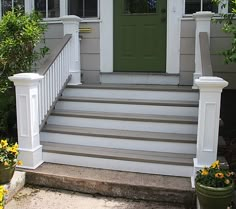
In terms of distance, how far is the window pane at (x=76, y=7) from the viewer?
515 cm

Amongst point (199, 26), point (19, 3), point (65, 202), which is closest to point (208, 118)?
point (65, 202)

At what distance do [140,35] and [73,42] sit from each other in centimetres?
108

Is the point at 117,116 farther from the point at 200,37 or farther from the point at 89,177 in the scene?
the point at 200,37

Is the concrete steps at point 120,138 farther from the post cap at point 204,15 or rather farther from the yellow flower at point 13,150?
the post cap at point 204,15

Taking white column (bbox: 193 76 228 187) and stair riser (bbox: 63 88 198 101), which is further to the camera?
stair riser (bbox: 63 88 198 101)

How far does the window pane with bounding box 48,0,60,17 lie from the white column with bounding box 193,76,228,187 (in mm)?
3210

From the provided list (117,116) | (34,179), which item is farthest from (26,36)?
(34,179)

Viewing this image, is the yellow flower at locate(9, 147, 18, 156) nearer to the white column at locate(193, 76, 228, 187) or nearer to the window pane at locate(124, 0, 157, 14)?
the white column at locate(193, 76, 228, 187)

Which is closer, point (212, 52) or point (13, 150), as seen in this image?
point (13, 150)

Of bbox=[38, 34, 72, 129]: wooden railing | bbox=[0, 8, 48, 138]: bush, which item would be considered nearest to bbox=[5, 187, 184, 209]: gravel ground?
bbox=[38, 34, 72, 129]: wooden railing

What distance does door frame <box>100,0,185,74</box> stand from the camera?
4.68 meters

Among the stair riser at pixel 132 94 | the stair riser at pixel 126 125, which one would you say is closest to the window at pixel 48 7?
the stair riser at pixel 132 94

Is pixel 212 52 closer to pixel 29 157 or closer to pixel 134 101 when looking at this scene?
pixel 134 101

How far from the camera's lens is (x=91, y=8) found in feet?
16.7
